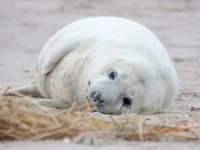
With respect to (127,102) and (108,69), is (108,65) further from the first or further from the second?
(127,102)

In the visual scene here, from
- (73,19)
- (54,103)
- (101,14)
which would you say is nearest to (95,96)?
(54,103)

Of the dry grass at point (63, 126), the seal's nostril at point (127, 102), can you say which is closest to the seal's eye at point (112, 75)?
the seal's nostril at point (127, 102)

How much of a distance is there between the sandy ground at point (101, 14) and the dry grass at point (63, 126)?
0.22 feet

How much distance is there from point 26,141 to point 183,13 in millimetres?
9796

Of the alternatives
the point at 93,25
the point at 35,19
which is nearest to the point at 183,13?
the point at 35,19

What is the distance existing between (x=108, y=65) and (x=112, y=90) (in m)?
0.25

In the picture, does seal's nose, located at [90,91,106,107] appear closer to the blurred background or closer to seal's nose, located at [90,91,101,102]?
seal's nose, located at [90,91,101,102]

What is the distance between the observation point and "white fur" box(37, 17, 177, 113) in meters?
5.07

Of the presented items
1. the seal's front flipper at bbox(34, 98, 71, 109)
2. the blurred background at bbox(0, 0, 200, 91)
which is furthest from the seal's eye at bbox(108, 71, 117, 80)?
the blurred background at bbox(0, 0, 200, 91)

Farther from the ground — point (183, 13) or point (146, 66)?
point (183, 13)

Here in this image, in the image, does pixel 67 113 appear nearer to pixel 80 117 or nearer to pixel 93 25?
pixel 80 117

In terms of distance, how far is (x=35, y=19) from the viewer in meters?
12.1

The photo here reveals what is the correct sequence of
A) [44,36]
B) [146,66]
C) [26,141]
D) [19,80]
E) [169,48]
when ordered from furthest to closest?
[44,36] < [169,48] < [19,80] < [146,66] < [26,141]

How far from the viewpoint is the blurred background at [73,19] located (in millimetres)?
8023
